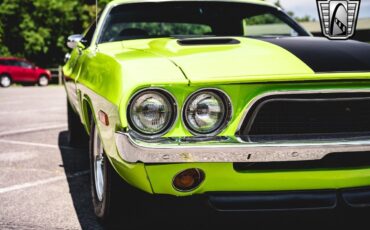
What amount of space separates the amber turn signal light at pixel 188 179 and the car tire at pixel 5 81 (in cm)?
2123

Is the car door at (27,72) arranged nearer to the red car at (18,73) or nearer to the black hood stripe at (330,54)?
the red car at (18,73)

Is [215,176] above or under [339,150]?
under

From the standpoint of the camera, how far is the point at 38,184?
13.1 ft

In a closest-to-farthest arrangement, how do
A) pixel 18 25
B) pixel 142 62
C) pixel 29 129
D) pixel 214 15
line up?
pixel 142 62 < pixel 214 15 < pixel 29 129 < pixel 18 25

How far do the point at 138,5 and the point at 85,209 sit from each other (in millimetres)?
1849

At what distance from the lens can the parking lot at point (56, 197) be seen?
2.95 metres

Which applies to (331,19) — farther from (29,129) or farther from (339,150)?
(29,129)

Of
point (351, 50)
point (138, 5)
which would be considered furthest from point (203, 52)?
point (138, 5)

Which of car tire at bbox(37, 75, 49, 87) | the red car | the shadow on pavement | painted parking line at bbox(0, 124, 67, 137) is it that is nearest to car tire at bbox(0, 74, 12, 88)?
the red car

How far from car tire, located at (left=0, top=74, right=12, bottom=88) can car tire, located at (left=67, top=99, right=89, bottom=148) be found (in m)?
17.6

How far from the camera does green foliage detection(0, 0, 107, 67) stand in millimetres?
29203

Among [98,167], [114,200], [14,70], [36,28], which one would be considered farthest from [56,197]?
[36,28]

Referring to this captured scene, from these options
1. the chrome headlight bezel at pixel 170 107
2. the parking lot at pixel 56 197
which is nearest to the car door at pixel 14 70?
the parking lot at pixel 56 197

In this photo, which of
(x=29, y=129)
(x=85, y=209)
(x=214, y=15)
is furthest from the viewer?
(x=29, y=129)
